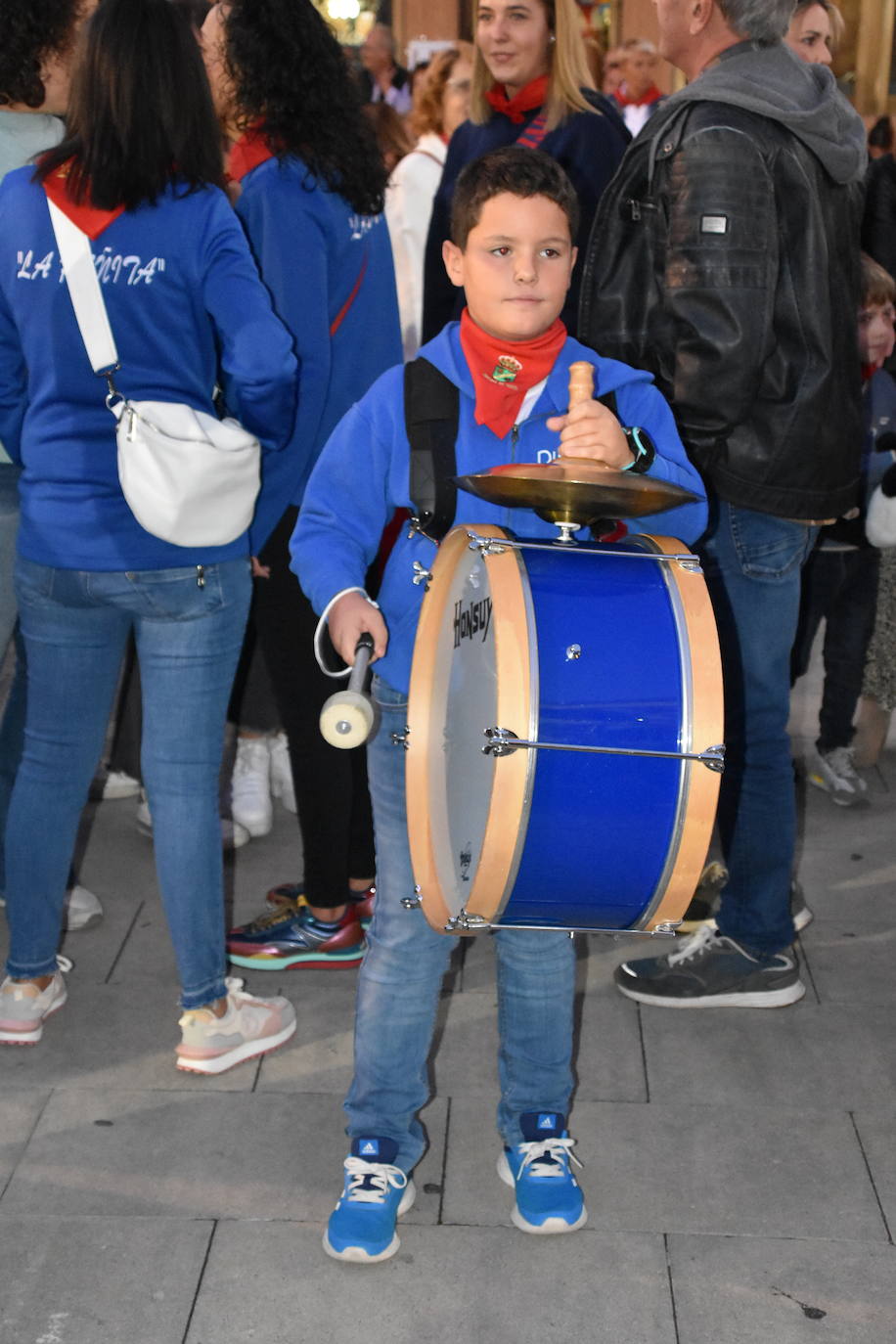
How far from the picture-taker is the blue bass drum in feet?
6.55

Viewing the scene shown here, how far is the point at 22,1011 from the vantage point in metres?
3.08

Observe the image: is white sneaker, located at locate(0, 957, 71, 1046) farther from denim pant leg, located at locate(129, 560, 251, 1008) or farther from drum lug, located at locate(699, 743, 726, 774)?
drum lug, located at locate(699, 743, 726, 774)

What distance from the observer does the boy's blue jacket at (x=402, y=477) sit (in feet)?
7.62

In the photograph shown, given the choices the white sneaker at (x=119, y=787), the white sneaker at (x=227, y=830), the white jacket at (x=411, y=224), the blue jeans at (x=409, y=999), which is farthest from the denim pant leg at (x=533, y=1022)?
the white jacket at (x=411, y=224)

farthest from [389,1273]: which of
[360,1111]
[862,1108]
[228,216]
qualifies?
[228,216]

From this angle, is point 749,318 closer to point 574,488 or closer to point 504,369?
point 504,369

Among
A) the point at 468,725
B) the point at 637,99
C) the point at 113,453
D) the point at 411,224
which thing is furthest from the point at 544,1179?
the point at 637,99

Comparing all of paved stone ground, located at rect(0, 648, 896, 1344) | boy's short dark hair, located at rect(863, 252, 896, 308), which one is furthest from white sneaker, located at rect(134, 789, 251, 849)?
boy's short dark hair, located at rect(863, 252, 896, 308)

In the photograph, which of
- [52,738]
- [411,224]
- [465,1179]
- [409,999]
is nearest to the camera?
[409,999]

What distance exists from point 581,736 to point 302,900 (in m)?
1.66

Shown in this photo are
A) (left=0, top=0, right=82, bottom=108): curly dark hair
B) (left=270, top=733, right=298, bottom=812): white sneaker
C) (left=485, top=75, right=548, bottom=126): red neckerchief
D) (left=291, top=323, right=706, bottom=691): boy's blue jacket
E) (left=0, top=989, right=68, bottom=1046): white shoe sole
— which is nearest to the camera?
(left=291, top=323, right=706, bottom=691): boy's blue jacket

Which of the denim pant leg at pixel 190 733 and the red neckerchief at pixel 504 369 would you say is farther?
the denim pant leg at pixel 190 733

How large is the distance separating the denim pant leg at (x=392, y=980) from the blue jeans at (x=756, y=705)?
3.00 ft

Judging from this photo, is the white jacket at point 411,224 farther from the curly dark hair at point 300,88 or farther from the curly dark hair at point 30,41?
the curly dark hair at point 30,41
